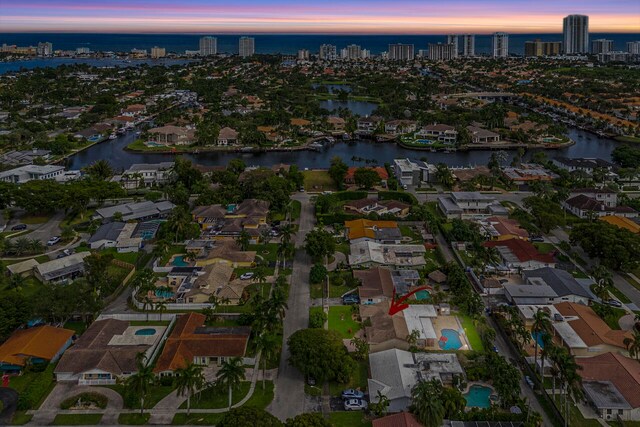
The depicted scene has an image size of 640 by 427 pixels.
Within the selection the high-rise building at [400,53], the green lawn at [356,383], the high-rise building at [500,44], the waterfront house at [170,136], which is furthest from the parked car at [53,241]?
the high-rise building at [500,44]

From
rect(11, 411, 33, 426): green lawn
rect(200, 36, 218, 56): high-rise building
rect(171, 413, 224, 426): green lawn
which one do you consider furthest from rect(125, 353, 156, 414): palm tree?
rect(200, 36, 218, 56): high-rise building

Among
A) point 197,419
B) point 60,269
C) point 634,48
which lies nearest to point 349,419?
point 197,419

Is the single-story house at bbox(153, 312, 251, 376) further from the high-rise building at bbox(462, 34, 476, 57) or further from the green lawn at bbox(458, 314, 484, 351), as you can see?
the high-rise building at bbox(462, 34, 476, 57)

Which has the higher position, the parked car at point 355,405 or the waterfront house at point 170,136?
the waterfront house at point 170,136

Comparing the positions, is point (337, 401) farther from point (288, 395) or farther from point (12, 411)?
point (12, 411)

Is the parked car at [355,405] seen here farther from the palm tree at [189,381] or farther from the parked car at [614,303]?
the parked car at [614,303]

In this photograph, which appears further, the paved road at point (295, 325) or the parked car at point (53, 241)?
the parked car at point (53, 241)

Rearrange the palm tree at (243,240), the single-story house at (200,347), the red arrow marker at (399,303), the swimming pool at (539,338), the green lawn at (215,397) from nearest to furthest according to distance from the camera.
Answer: the green lawn at (215,397)
the swimming pool at (539,338)
the single-story house at (200,347)
the red arrow marker at (399,303)
the palm tree at (243,240)

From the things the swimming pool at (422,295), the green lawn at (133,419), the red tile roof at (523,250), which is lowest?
the green lawn at (133,419)
